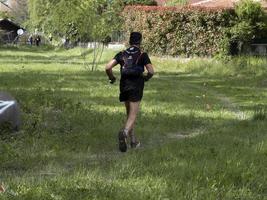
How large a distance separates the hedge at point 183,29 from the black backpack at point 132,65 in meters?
22.4

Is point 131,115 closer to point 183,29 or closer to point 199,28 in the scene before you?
point 199,28

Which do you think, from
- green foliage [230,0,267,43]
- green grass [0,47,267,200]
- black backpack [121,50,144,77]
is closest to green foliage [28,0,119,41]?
green foliage [230,0,267,43]

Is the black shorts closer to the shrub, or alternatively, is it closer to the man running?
the man running

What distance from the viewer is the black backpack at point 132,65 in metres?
9.96

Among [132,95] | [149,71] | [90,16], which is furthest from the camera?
[90,16]

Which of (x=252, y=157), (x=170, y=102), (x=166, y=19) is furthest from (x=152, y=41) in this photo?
(x=252, y=157)

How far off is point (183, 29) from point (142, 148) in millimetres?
24388

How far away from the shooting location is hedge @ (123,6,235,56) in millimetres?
Answer: 32719

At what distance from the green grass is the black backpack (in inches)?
49.2

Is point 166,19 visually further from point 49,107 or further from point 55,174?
point 55,174

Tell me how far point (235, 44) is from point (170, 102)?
15.3 metres

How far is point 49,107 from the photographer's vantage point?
14.6 meters

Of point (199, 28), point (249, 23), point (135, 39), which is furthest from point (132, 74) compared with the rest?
point (199, 28)

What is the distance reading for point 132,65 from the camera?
9977 millimetres
